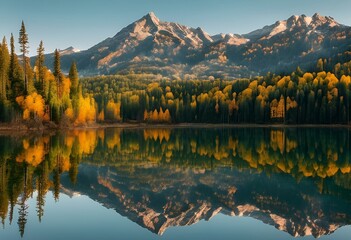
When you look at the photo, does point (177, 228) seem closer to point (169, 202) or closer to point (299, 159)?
point (169, 202)

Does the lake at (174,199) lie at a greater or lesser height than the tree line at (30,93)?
lesser

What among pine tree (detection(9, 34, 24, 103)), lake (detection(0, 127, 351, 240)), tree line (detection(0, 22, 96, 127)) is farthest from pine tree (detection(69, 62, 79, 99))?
lake (detection(0, 127, 351, 240))

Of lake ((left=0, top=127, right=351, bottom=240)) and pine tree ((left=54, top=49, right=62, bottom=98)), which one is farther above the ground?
pine tree ((left=54, top=49, right=62, bottom=98))

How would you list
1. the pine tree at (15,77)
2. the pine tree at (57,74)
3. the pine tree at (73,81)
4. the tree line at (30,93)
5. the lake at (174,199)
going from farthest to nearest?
1. the pine tree at (73,81)
2. the pine tree at (57,74)
3. the pine tree at (15,77)
4. the tree line at (30,93)
5. the lake at (174,199)

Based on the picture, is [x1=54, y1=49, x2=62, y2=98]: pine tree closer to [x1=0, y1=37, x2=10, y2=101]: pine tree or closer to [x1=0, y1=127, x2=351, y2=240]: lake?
[x1=0, y1=37, x2=10, y2=101]: pine tree

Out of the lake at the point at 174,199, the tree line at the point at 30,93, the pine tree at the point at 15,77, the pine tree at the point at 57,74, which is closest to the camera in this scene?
the lake at the point at 174,199

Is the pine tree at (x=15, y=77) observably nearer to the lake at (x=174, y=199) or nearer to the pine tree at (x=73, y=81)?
the pine tree at (x=73, y=81)

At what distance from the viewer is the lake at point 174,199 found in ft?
76.2

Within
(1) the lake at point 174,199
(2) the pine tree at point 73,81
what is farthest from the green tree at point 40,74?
(1) the lake at point 174,199

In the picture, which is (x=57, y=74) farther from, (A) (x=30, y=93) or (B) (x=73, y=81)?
(A) (x=30, y=93)

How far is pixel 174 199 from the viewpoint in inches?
1235

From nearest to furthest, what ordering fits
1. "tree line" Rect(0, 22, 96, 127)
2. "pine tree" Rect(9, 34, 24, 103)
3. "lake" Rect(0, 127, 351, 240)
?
"lake" Rect(0, 127, 351, 240), "tree line" Rect(0, 22, 96, 127), "pine tree" Rect(9, 34, 24, 103)

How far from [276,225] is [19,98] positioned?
113 m

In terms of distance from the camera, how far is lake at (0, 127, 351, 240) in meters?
23.2
